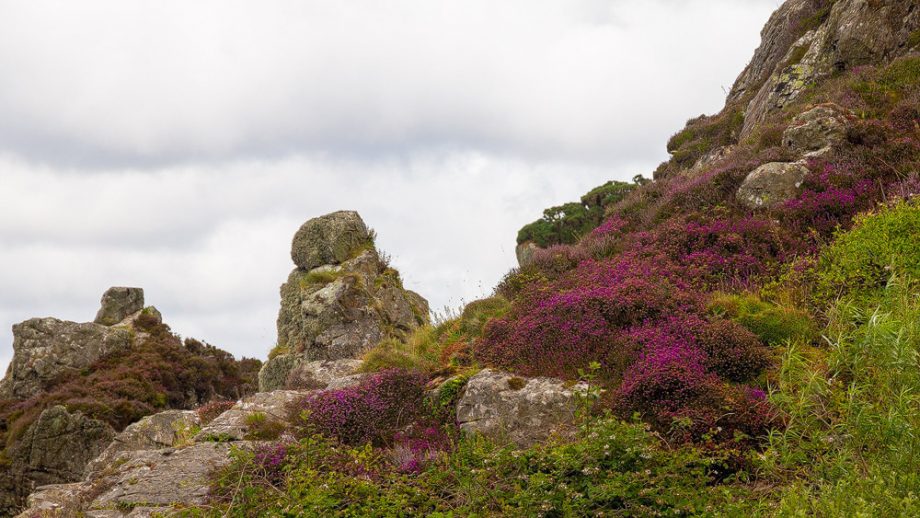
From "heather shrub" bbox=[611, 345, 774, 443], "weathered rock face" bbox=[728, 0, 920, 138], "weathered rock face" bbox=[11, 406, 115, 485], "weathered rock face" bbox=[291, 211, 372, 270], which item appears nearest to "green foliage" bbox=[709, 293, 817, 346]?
"heather shrub" bbox=[611, 345, 774, 443]

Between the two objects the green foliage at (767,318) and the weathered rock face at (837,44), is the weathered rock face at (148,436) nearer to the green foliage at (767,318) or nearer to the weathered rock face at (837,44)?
the green foliage at (767,318)

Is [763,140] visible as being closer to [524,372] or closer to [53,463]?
[524,372]

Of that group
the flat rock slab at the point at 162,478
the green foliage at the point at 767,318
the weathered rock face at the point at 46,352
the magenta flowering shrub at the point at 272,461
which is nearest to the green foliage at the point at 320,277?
the flat rock slab at the point at 162,478

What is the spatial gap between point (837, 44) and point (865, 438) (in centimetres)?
1803

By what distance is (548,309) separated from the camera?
11094 mm

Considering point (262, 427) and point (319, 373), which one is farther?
point (319, 373)

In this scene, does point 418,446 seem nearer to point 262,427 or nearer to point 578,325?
point 262,427

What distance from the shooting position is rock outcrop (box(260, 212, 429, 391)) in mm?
17797

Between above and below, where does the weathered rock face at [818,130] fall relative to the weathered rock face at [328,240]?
below

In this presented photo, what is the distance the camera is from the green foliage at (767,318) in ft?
31.7

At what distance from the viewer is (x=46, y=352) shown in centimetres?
2886

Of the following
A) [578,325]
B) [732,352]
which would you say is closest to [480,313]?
[578,325]

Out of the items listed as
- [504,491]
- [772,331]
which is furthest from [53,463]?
[772,331]

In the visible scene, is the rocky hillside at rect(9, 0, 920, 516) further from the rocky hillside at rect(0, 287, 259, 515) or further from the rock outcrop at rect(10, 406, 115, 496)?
the rocky hillside at rect(0, 287, 259, 515)
